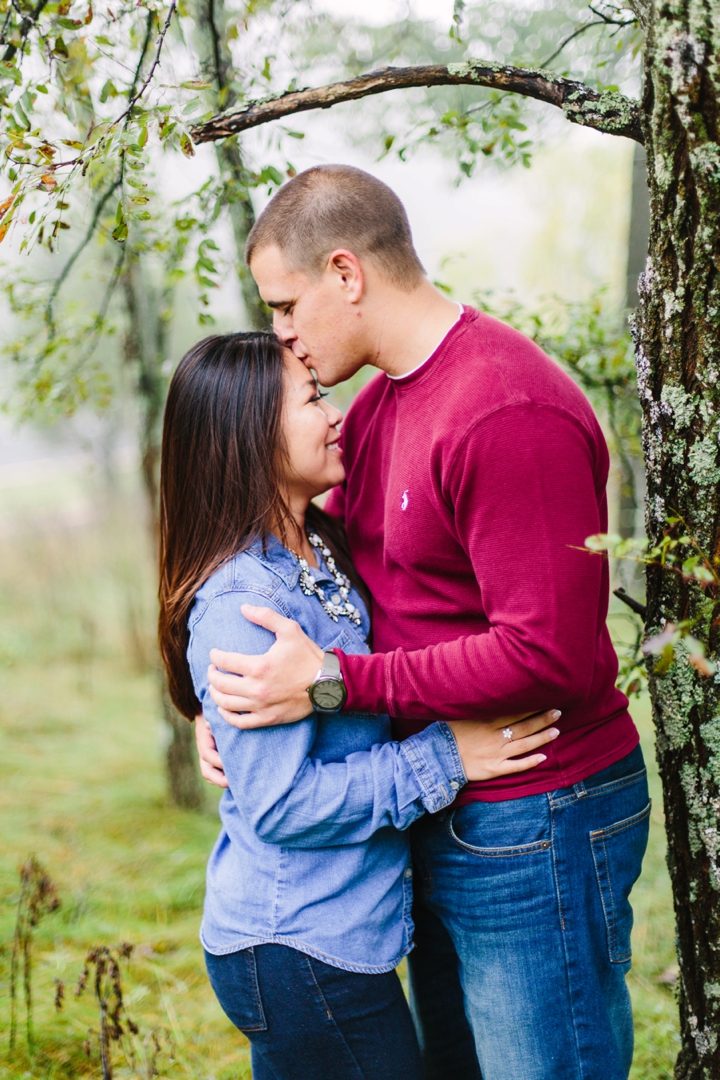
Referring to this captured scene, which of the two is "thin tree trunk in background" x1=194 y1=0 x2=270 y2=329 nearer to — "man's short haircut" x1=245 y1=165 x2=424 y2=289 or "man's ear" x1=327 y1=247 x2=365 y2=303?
"man's short haircut" x1=245 y1=165 x2=424 y2=289

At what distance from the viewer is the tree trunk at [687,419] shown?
131 centimetres

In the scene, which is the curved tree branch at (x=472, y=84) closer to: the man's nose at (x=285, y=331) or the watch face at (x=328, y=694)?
the man's nose at (x=285, y=331)

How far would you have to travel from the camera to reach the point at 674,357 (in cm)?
148

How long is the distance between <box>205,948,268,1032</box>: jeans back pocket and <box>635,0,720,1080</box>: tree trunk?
2.87 ft

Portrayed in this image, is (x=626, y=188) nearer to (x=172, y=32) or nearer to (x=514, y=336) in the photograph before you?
(x=172, y=32)

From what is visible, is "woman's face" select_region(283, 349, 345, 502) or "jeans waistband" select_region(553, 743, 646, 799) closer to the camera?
"jeans waistband" select_region(553, 743, 646, 799)

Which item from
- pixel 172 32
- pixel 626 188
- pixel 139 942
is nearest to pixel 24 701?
pixel 139 942

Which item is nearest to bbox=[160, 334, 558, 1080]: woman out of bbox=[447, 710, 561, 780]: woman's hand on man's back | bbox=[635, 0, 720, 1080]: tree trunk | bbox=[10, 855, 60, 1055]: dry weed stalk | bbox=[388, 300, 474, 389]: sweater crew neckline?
bbox=[447, 710, 561, 780]: woman's hand on man's back

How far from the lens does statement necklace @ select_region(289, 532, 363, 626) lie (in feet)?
5.68

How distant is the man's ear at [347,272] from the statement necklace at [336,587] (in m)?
0.56

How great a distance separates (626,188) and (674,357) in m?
15.9

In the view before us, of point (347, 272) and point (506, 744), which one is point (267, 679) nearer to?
point (506, 744)

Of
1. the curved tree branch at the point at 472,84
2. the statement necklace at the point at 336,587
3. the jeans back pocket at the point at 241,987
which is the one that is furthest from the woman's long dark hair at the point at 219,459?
the jeans back pocket at the point at 241,987

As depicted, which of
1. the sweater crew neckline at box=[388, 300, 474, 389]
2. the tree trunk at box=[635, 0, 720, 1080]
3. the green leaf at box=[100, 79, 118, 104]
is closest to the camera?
the tree trunk at box=[635, 0, 720, 1080]
